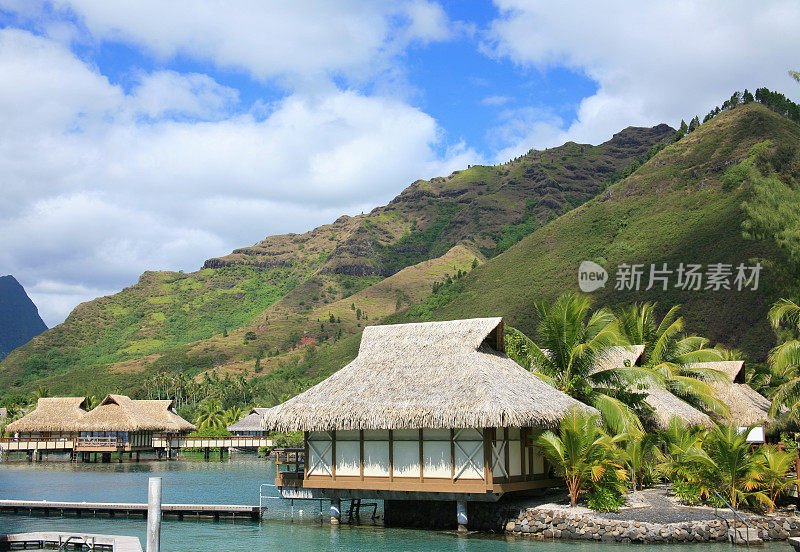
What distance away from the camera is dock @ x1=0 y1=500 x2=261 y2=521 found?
78.5 feet

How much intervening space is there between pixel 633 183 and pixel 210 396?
64.1 m

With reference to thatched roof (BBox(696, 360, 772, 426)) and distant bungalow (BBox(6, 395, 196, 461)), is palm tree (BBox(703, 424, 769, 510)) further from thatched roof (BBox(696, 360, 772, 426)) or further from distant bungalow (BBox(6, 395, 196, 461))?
distant bungalow (BBox(6, 395, 196, 461))

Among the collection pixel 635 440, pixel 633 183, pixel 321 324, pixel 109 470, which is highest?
pixel 633 183

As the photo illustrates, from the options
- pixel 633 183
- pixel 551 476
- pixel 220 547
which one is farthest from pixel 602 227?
pixel 220 547

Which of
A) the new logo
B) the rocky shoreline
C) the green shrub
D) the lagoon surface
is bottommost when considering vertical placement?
the lagoon surface

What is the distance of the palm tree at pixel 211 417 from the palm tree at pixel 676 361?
5426 centimetres

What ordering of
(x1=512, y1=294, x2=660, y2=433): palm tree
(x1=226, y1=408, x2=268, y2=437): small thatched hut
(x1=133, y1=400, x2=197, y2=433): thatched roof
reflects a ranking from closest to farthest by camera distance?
(x1=512, y1=294, x2=660, y2=433): palm tree → (x1=133, y1=400, x2=197, y2=433): thatched roof → (x1=226, y1=408, x2=268, y2=437): small thatched hut

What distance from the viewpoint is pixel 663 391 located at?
90.8 feet

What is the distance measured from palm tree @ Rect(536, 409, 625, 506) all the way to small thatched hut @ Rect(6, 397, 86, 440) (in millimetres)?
49360

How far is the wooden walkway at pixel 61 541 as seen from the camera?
17406 mm

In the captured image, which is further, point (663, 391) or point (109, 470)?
point (109, 470)

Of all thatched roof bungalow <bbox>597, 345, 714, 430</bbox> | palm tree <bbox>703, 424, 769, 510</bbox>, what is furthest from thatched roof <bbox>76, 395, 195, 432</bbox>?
palm tree <bbox>703, 424, 769, 510</bbox>

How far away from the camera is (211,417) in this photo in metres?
81.4

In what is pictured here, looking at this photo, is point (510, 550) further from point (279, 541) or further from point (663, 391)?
point (663, 391)
